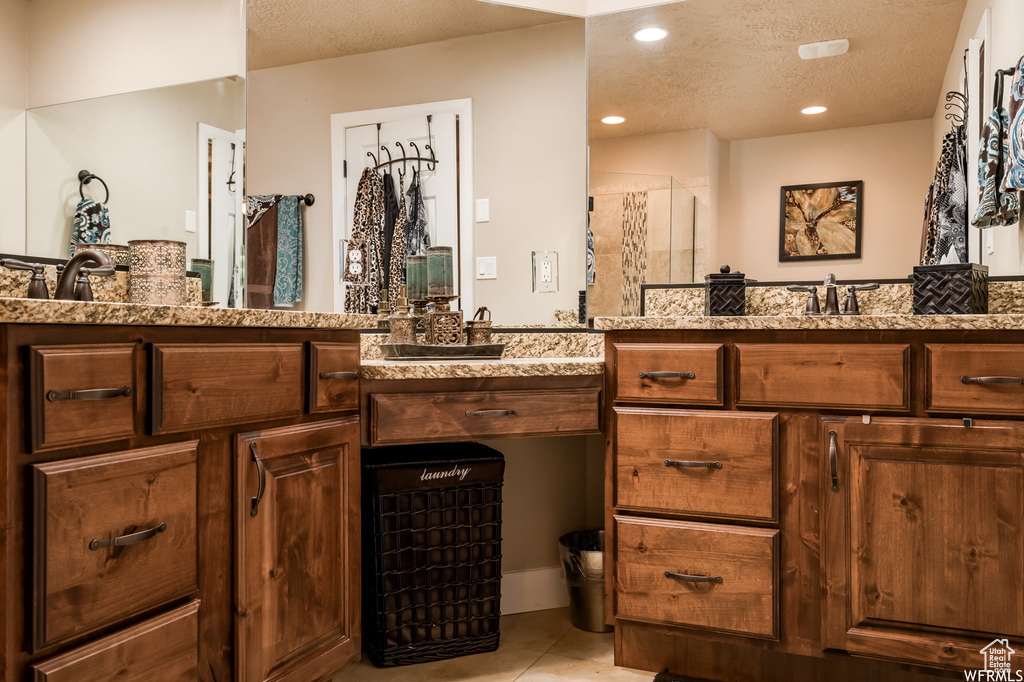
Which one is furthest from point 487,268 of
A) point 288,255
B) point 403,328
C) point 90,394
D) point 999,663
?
point 999,663

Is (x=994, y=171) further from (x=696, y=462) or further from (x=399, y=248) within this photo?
(x=399, y=248)

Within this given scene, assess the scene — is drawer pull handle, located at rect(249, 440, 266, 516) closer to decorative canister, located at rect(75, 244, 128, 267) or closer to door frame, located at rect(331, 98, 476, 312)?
decorative canister, located at rect(75, 244, 128, 267)

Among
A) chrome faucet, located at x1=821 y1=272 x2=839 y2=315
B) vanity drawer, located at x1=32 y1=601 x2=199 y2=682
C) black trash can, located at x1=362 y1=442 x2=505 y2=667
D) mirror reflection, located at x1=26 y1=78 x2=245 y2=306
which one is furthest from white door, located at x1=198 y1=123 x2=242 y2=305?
chrome faucet, located at x1=821 y1=272 x2=839 y2=315

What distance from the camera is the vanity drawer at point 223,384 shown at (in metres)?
1.15

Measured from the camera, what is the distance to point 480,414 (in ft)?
5.73

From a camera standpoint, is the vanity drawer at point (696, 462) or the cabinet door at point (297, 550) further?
the vanity drawer at point (696, 462)

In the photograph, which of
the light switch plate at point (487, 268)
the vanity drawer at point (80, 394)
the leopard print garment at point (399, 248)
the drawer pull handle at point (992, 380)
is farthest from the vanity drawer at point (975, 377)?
the vanity drawer at point (80, 394)

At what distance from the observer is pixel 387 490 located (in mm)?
1828

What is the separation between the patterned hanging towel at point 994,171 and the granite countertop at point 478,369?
1091mm

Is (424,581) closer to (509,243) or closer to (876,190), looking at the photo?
(509,243)

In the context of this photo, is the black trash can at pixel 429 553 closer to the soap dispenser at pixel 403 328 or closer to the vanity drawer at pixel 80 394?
the soap dispenser at pixel 403 328

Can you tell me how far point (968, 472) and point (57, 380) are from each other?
5.85 ft

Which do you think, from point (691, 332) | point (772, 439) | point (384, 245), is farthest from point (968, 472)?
point (384, 245)

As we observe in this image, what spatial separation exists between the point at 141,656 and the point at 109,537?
219 mm
